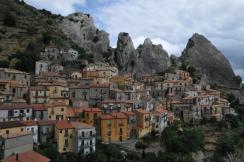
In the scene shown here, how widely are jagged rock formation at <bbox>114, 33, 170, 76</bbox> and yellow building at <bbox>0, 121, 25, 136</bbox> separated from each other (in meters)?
51.5

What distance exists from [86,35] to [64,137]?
65166 mm

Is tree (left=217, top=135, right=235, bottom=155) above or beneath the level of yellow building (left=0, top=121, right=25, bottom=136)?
beneath

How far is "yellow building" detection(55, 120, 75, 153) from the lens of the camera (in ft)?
157

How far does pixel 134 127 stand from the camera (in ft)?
188

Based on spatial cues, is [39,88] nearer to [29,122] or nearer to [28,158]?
[29,122]

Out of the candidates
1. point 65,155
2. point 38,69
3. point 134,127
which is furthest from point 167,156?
point 38,69

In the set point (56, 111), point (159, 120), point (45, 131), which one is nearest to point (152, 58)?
point (159, 120)

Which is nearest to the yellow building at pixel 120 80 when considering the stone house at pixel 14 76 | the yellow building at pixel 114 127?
the stone house at pixel 14 76

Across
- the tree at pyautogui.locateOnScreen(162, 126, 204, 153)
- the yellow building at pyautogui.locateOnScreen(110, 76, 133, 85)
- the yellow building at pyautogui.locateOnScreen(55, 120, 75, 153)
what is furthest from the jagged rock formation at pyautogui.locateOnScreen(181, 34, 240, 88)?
the yellow building at pyautogui.locateOnScreen(55, 120, 75, 153)

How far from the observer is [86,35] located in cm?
11050

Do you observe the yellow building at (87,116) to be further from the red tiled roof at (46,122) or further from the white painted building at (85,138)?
the white painted building at (85,138)

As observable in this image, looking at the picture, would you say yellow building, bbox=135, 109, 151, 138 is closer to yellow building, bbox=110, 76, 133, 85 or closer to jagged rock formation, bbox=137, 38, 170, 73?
yellow building, bbox=110, 76, 133, 85

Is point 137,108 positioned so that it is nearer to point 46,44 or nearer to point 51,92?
point 51,92

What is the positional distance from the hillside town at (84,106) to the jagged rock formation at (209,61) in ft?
76.4
